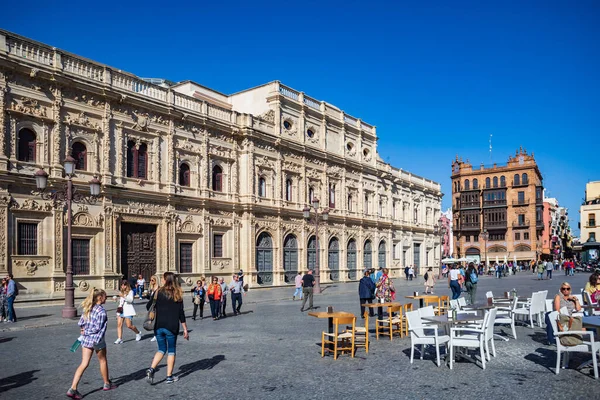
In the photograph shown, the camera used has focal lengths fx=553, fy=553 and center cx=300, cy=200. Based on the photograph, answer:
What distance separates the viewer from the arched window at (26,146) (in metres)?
24.3

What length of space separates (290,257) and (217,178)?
8.64m

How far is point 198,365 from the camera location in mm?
10336

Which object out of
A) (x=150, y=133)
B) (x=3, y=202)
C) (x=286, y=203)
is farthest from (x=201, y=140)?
(x=3, y=202)

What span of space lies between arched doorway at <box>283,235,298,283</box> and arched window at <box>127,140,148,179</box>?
12.8 m

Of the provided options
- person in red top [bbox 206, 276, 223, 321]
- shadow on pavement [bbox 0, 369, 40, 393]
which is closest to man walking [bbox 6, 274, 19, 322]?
person in red top [bbox 206, 276, 223, 321]

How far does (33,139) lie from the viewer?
24.8m

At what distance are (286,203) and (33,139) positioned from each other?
18372mm

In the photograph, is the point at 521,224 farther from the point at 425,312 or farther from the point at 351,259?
the point at 425,312

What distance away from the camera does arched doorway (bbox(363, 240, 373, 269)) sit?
49.1 metres

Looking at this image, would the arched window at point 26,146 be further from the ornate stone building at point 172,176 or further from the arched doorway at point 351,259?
the arched doorway at point 351,259

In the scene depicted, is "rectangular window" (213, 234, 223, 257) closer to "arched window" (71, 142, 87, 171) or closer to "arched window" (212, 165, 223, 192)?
"arched window" (212, 165, 223, 192)

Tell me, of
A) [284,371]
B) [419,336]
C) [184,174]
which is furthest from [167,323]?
[184,174]

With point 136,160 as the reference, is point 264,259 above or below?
below

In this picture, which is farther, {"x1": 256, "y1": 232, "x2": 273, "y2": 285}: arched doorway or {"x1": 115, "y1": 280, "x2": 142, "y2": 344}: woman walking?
{"x1": 256, "y1": 232, "x2": 273, "y2": 285}: arched doorway
